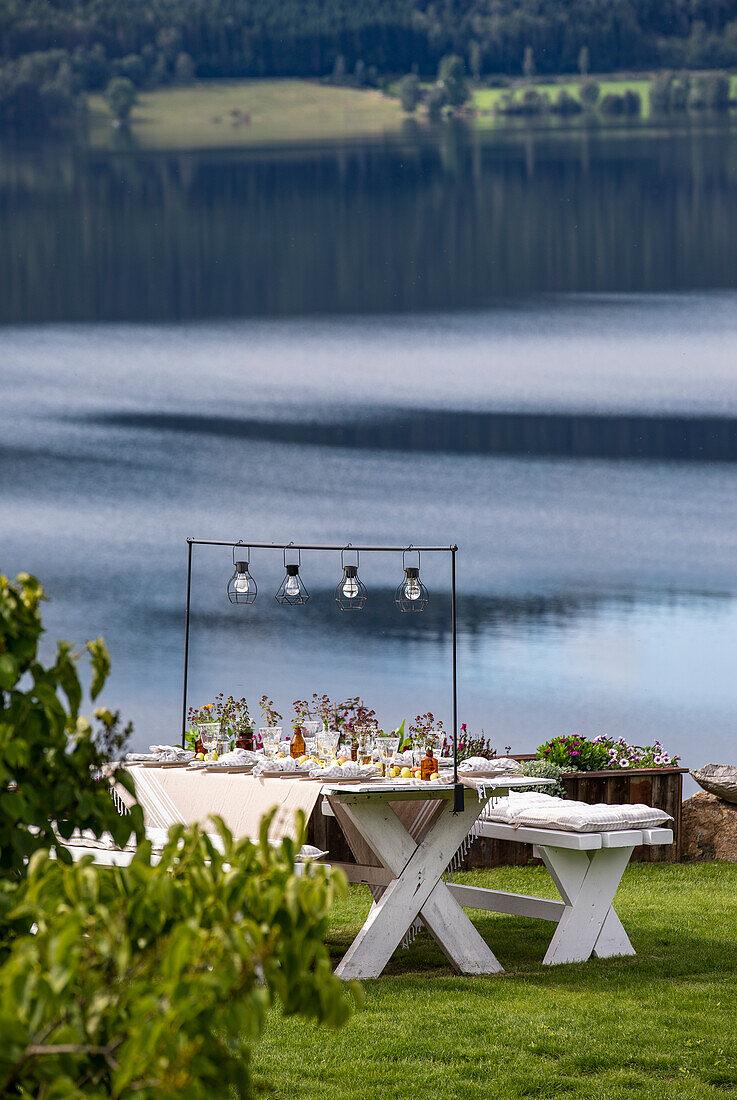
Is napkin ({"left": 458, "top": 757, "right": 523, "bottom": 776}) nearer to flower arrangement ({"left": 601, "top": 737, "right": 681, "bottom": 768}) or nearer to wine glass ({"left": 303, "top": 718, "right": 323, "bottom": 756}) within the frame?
wine glass ({"left": 303, "top": 718, "right": 323, "bottom": 756})

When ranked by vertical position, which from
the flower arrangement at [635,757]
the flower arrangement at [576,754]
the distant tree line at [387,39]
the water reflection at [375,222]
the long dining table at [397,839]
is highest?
the distant tree line at [387,39]

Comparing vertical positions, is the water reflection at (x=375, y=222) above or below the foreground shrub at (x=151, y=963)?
above

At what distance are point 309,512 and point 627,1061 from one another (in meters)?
14.5

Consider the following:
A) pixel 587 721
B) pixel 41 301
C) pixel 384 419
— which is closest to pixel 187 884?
pixel 587 721

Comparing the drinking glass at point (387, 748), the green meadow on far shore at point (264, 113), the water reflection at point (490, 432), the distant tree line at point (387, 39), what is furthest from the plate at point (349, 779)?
the distant tree line at point (387, 39)

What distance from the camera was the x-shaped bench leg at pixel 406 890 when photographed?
491 centimetres

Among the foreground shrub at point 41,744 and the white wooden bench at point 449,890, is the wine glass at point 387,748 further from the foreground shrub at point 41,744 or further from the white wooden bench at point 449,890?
the foreground shrub at point 41,744

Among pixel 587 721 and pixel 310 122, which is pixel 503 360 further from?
pixel 587 721

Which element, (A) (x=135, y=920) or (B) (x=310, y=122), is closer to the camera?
(A) (x=135, y=920)

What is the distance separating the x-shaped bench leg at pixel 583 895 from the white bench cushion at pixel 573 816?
9 centimetres

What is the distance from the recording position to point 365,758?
210 inches

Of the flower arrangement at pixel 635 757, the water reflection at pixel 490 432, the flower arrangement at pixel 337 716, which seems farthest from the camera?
the water reflection at pixel 490 432

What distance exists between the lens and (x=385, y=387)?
19922mm

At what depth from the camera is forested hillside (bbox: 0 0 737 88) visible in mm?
20172
